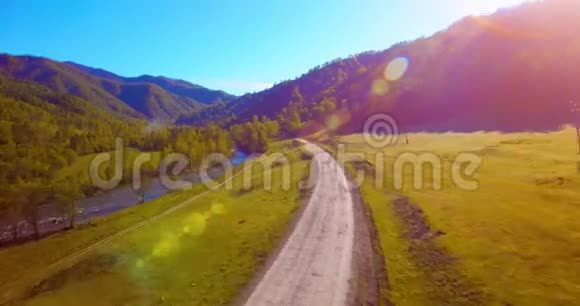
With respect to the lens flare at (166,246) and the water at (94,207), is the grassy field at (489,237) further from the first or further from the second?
the water at (94,207)

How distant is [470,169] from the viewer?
2724 inches

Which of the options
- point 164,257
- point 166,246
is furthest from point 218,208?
point 164,257

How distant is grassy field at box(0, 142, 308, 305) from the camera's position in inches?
1403

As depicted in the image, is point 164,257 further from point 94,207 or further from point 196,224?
point 94,207

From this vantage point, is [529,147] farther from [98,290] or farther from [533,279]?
[98,290]

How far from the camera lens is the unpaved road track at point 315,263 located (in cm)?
2931

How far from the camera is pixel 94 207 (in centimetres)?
10162

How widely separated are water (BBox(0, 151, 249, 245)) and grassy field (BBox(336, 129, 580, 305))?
2509 inches

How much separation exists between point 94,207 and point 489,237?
3718 inches

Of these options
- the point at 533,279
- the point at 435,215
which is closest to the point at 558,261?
the point at 533,279

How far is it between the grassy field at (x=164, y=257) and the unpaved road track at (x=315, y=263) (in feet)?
7.45

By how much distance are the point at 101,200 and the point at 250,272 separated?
8986 cm

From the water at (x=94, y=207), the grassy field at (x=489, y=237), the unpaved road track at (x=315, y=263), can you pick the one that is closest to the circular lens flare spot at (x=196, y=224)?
the unpaved road track at (x=315, y=263)

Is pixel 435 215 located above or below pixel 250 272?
above
